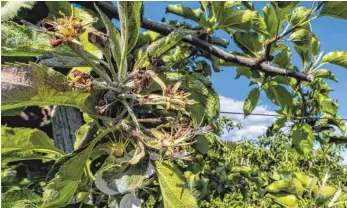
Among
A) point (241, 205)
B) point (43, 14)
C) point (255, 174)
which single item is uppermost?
point (43, 14)

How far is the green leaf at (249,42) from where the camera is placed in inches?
52.4

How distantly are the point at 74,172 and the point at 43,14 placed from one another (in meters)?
0.60

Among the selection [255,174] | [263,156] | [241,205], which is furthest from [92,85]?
[263,156]

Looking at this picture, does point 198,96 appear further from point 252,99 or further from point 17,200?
point 252,99

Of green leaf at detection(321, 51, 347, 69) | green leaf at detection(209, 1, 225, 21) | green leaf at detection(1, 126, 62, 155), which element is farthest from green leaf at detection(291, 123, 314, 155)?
green leaf at detection(1, 126, 62, 155)

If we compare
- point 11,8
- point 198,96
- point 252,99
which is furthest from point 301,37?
point 11,8

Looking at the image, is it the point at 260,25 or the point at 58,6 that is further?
the point at 260,25

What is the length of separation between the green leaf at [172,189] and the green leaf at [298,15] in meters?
0.78

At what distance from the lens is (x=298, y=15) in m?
1.21

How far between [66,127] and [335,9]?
0.74 m

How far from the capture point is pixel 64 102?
1.66 ft

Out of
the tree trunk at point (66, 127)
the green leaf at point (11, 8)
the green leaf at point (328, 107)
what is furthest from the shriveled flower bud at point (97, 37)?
the green leaf at point (328, 107)

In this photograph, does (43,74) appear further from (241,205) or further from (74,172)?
(241,205)

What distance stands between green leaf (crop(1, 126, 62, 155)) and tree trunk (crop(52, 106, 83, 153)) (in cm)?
33
